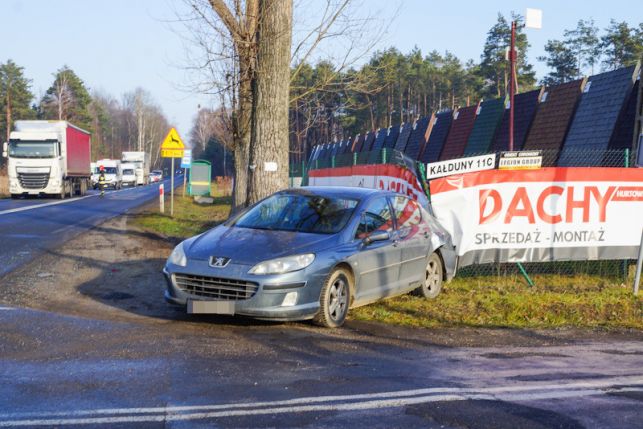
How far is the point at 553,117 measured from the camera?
25.3m

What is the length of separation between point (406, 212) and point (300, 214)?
157 centimetres

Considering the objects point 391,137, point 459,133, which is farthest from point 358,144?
point 459,133

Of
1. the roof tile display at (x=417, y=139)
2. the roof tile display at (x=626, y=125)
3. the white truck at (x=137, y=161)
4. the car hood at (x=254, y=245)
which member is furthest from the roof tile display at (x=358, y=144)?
the car hood at (x=254, y=245)

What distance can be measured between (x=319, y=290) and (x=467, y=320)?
2123 mm

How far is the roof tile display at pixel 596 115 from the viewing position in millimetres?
21062

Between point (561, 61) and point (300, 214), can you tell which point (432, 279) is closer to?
point (300, 214)

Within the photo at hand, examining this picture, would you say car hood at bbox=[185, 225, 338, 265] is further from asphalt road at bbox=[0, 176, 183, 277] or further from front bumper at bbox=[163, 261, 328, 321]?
asphalt road at bbox=[0, 176, 183, 277]

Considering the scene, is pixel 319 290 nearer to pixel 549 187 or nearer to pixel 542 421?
pixel 542 421

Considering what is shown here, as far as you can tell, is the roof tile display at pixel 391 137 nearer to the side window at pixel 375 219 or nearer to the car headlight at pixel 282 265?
the side window at pixel 375 219

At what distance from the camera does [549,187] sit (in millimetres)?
10945

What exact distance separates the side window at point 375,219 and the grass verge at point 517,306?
1011mm

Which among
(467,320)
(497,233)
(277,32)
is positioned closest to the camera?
(467,320)

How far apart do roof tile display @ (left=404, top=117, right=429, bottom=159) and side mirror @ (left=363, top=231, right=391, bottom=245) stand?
93.6ft

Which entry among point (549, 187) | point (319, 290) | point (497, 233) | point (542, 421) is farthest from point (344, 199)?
point (542, 421)
